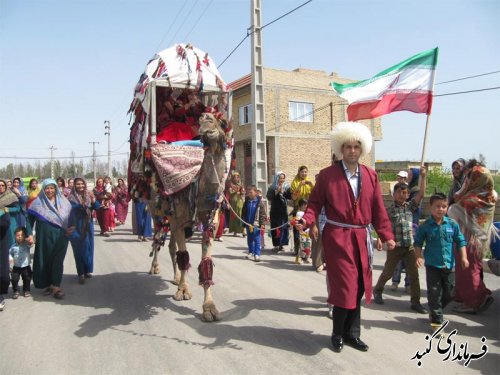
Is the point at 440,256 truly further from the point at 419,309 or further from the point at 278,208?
the point at 278,208

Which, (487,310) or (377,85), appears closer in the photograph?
(487,310)

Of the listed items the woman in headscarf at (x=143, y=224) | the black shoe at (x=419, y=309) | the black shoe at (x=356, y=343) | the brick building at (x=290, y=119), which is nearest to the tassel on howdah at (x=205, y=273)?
the black shoe at (x=356, y=343)

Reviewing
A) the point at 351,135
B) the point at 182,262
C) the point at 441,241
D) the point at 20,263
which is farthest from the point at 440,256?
the point at 20,263

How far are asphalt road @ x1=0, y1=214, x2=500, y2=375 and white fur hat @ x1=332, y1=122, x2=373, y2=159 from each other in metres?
1.93

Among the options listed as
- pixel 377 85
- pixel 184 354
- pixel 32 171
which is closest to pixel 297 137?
pixel 377 85

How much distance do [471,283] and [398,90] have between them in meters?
2.66

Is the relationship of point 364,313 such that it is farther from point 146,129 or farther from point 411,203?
point 146,129

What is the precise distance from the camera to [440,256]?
462 centimetres

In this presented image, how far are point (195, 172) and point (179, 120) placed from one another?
1530 mm

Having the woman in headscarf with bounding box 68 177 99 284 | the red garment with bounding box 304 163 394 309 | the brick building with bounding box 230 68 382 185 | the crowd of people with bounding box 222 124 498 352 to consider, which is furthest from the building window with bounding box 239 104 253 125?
the red garment with bounding box 304 163 394 309

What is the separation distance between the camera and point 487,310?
5.20 metres

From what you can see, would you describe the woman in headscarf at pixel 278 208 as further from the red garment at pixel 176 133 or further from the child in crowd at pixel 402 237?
the child in crowd at pixel 402 237

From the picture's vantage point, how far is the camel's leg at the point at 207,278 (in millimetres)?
4820

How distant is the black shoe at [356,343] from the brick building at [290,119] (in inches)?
940
